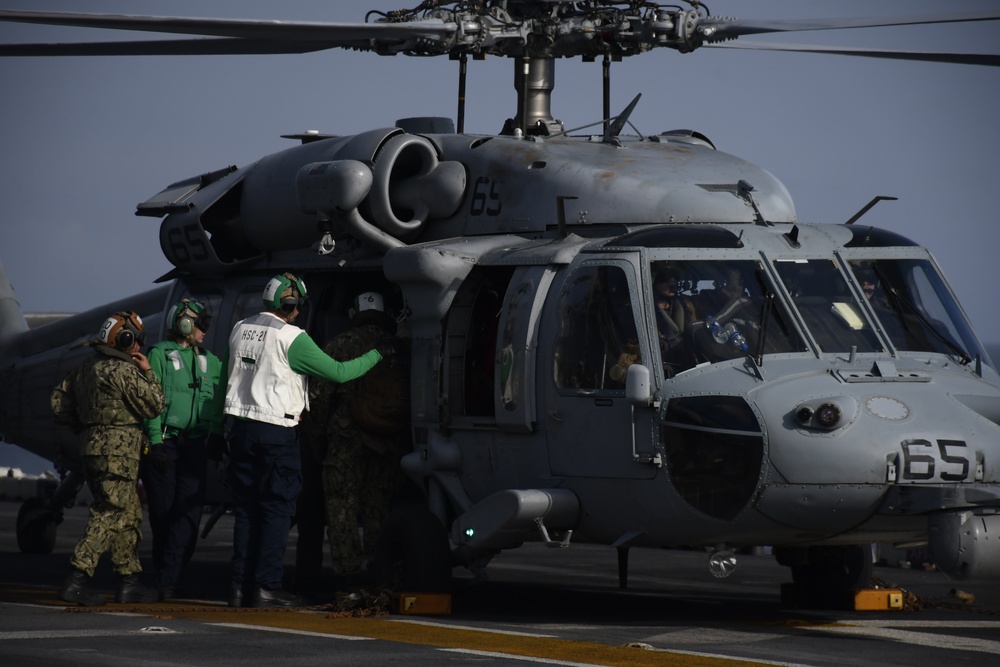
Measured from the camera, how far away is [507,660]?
8320mm

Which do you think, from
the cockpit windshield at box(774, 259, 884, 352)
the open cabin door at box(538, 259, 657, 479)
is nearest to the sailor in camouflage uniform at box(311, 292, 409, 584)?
the open cabin door at box(538, 259, 657, 479)

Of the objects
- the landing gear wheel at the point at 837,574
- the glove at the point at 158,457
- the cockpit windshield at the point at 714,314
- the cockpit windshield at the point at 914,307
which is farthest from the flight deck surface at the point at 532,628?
the cockpit windshield at the point at 914,307

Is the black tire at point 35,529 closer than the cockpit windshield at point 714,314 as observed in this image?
No

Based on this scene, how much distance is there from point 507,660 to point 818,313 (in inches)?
128

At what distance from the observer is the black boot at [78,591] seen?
11.0 meters

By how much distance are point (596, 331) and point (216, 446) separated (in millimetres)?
3666

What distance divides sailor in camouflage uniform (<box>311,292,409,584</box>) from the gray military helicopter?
335 millimetres

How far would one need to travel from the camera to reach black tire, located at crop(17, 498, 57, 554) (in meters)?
16.2

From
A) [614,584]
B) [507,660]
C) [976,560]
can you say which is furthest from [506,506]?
[614,584]

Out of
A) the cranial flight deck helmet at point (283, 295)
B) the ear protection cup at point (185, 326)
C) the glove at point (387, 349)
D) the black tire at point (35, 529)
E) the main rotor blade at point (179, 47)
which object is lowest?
the black tire at point (35, 529)

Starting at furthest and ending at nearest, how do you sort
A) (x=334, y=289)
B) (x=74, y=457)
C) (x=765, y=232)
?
(x=74, y=457), (x=334, y=289), (x=765, y=232)

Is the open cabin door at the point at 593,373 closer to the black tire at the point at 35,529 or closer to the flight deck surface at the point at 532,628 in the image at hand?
the flight deck surface at the point at 532,628

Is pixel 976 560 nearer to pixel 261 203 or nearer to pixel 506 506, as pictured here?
pixel 506 506

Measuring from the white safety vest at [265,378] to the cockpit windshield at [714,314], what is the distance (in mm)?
2682
